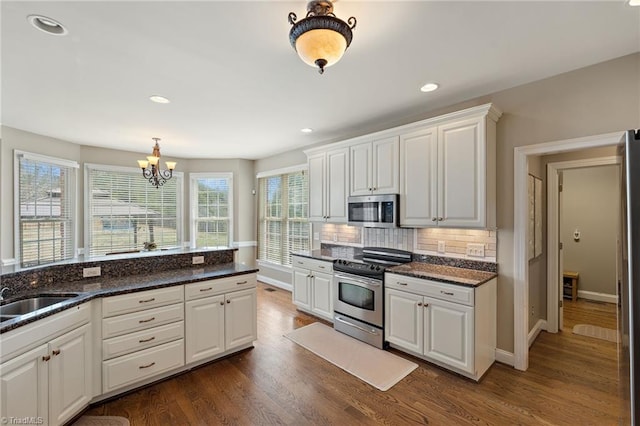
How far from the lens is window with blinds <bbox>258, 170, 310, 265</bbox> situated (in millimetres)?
5367

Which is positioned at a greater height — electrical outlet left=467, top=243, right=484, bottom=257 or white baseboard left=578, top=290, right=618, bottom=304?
electrical outlet left=467, top=243, right=484, bottom=257

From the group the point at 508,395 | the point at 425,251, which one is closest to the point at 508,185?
the point at 425,251

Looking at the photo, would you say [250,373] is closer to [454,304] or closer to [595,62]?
[454,304]

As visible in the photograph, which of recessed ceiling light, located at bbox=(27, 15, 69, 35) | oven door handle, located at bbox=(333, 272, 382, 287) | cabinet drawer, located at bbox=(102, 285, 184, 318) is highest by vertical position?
recessed ceiling light, located at bbox=(27, 15, 69, 35)

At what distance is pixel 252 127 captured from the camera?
4055mm

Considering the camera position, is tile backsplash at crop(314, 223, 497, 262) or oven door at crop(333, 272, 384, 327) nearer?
tile backsplash at crop(314, 223, 497, 262)

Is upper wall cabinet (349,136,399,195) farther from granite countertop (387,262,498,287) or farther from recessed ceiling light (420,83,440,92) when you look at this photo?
granite countertop (387,262,498,287)

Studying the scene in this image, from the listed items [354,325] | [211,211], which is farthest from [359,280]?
[211,211]

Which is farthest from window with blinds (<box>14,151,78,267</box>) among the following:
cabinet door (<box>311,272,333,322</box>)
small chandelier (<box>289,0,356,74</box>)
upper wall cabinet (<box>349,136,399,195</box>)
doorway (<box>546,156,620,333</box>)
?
doorway (<box>546,156,620,333</box>)

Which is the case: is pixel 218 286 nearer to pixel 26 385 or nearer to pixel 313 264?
pixel 26 385

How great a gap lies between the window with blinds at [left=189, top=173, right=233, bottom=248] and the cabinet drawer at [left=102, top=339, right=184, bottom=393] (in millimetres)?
3890

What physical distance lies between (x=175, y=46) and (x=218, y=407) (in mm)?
2773

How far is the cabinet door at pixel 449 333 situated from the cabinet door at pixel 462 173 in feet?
2.70

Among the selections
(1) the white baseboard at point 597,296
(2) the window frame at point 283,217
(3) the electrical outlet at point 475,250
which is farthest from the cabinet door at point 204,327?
(1) the white baseboard at point 597,296
